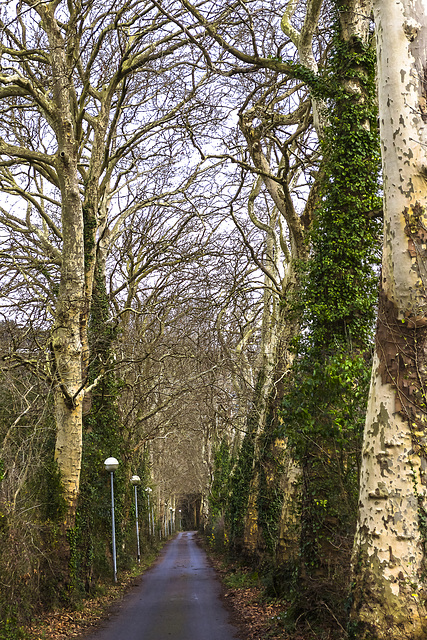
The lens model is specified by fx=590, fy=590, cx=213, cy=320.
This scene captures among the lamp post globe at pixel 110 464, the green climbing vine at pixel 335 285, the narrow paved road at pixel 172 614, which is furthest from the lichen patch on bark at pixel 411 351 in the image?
the lamp post globe at pixel 110 464

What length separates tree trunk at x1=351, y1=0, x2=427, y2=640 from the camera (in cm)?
461

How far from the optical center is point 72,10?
1220 centimetres

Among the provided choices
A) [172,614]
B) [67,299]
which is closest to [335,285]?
[67,299]

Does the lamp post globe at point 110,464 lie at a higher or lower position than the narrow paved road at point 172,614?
higher

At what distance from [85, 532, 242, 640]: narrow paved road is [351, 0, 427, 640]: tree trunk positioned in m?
4.72

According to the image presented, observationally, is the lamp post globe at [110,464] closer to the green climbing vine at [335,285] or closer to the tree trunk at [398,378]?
the green climbing vine at [335,285]

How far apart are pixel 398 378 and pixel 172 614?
27.5ft

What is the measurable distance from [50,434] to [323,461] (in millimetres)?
8177

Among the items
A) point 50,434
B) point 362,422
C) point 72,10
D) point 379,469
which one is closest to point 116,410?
point 50,434

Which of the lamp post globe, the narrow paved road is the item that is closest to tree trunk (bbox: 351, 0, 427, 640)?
the narrow paved road

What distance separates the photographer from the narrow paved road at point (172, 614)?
9078 mm

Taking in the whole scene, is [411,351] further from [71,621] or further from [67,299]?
[67,299]

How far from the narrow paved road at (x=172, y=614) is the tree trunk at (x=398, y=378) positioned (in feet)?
15.5

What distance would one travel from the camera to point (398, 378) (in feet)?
16.3
